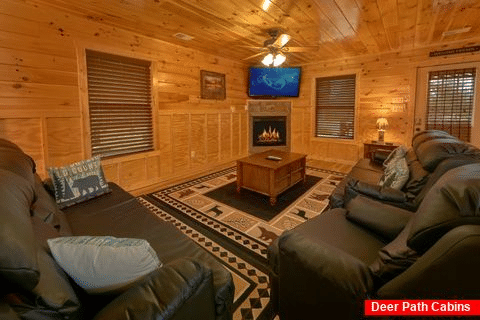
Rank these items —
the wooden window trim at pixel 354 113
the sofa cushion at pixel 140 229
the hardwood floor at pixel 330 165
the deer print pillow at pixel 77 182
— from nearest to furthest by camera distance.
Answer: the sofa cushion at pixel 140 229
the deer print pillow at pixel 77 182
the hardwood floor at pixel 330 165
the wooden window trim at pixel 354 113

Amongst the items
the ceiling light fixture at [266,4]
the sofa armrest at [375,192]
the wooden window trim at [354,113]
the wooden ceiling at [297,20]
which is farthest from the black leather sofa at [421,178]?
the wooden window trim at [354,113]

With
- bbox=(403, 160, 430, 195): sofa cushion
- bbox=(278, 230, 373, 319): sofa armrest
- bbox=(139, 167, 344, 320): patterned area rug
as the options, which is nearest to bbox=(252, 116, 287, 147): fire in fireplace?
bbox=(139, 167, 344, 320): patterned area rug

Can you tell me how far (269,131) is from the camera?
6066mm

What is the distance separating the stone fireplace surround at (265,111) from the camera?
19.6ft

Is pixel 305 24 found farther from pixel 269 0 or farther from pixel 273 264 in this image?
pixel 273 264

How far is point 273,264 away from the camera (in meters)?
1.57

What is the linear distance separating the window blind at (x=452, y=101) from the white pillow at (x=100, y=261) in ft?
18.6

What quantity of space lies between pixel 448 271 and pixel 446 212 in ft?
0.68

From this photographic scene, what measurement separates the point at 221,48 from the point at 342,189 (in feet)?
11.3

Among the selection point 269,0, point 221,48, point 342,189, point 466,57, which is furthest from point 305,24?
point 466,57

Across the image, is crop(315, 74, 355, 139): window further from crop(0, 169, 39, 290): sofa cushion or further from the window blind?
crop(0, 169, 39, 290): sofa cushion

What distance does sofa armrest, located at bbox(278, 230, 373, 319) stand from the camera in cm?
111

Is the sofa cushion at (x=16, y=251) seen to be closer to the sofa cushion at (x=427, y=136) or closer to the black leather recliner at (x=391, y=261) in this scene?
the black leather recliner at (x=391, y=261)

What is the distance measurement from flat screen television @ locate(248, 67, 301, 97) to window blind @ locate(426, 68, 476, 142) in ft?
8.53
